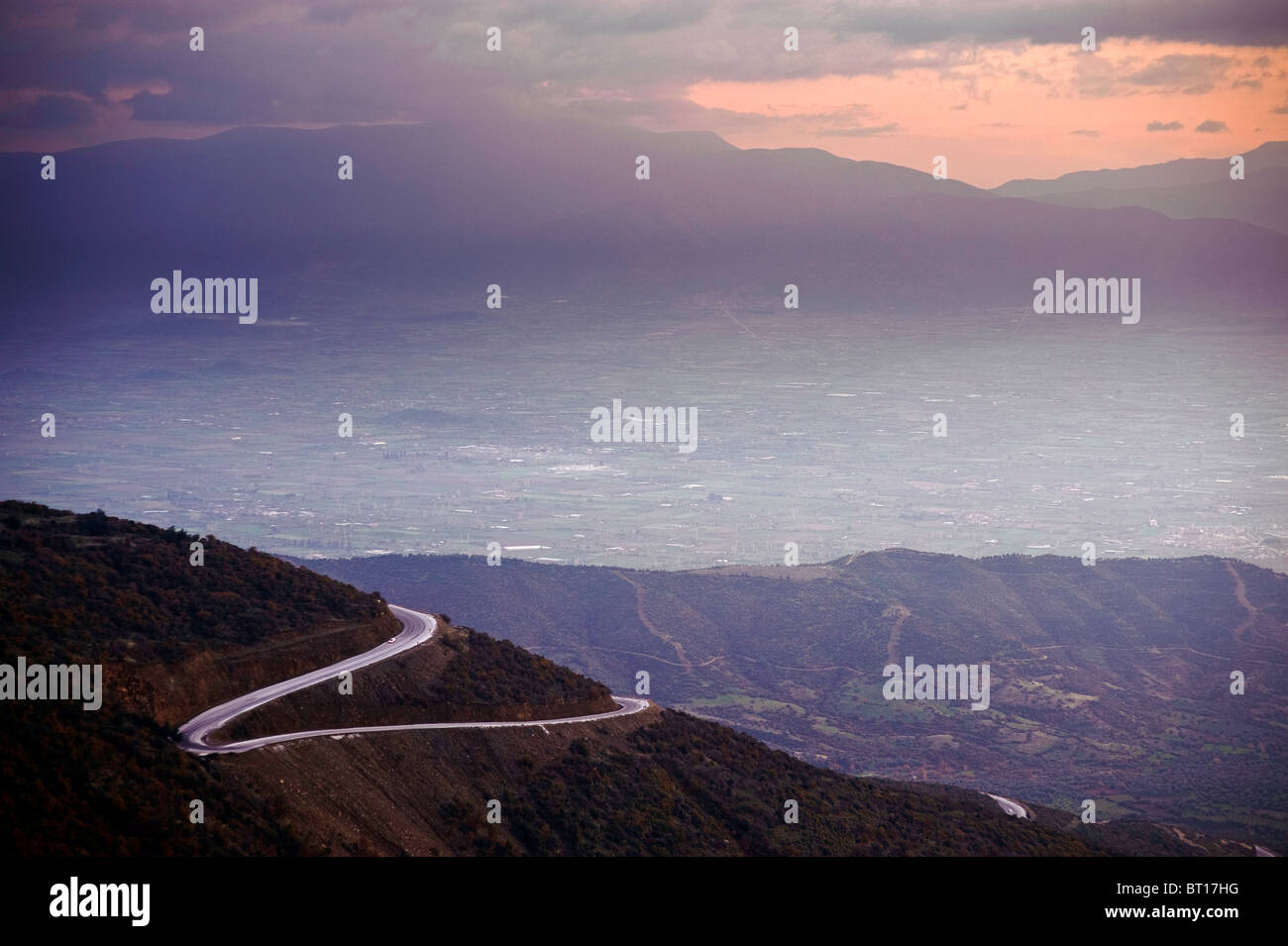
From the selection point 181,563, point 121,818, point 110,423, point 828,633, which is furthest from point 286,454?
point 121,818

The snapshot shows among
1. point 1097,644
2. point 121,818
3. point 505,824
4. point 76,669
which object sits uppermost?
point 76,669

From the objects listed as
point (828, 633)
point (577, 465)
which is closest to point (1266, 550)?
point (828, 633)

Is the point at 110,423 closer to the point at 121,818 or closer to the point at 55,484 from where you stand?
the point at 55,484

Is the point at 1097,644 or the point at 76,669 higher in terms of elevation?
the point at 76,669

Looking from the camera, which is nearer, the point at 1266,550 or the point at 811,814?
the point at 811,814

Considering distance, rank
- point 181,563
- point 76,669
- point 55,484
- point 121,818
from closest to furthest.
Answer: point 121,818
point 76,669
point 181,563
point 55,484
